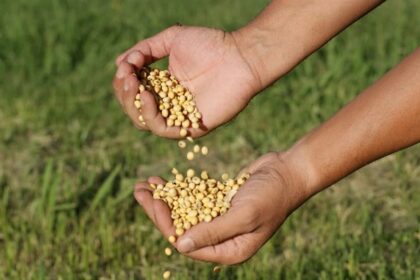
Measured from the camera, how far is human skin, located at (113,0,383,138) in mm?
2992

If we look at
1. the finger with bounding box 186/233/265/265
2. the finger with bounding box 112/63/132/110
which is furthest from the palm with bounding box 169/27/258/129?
the finger with bounding box 186/233/265/265

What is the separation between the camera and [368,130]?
8.63 ft

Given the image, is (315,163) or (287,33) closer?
(315,163)

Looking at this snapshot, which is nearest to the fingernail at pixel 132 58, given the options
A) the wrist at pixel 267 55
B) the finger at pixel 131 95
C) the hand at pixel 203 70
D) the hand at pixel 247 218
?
the hand at pixel 203 70

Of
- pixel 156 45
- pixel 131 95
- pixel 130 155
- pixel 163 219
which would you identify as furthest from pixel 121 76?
pixel 130 155

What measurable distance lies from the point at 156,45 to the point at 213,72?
0.68 ft

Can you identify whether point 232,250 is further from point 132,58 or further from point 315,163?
point 132,58

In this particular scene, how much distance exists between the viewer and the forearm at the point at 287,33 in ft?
9.89

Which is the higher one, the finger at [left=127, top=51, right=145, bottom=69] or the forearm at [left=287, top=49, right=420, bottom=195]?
the finger at [left=127, top=51, right=145, bottom=69]

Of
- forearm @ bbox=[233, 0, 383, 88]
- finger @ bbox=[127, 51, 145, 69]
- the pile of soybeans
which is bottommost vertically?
the pile of soybeans

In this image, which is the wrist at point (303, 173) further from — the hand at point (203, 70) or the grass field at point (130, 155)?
the grass field at point (130, 155)

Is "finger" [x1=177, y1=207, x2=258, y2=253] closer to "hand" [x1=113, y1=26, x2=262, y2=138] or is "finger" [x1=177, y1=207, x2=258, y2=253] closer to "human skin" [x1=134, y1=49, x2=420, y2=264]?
"human skin" [x1=134, y1=49, x2=420, y2=264]

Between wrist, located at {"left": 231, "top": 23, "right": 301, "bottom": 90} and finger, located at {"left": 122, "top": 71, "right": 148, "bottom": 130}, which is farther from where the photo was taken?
wrist, located at {"left": 231, "top": 23, "right": 301, "bottom": 90}

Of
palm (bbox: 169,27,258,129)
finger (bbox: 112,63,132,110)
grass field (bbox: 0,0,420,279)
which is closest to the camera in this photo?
finger (bbox: 112,63,132,110)
